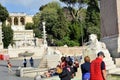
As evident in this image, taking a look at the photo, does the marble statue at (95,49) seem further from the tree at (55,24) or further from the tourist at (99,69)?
the tree at (55,24)

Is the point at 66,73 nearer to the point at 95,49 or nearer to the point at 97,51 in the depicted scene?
the point at 97,51

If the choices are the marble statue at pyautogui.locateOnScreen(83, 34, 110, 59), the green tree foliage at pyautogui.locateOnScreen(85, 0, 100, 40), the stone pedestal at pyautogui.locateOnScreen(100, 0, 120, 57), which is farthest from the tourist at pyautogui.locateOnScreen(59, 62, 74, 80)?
the green tree foliage at pyautogui.locateOnScreen(85, 0, 100, 40)

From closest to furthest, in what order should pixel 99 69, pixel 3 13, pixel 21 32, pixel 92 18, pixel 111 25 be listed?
1. pixel 99 69
2. pixel 111 25
3. pixel 92 18
4. pixel 3 13
5. pixel 21 32

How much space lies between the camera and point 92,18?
3152 inches

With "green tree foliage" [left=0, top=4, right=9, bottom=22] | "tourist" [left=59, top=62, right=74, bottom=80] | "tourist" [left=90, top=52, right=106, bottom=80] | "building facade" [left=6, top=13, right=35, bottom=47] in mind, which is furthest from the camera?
"green tree foliage" [left=0, top=4, right=9, bottom=22]

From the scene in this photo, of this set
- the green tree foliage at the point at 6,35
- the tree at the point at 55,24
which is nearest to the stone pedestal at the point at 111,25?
the tree at the point at 55,24

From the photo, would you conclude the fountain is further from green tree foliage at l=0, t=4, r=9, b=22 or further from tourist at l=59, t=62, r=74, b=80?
green tree foliage at l=0, t=4, r=9, b=22

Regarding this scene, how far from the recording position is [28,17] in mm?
113438

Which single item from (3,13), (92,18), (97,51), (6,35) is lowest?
(97,51)

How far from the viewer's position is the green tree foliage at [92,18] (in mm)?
78381

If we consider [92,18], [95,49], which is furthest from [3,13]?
[95,49]

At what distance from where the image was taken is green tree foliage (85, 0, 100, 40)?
7838cm

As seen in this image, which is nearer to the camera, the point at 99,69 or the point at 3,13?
the point at 99,69

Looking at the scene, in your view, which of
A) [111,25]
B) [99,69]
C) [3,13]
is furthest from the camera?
[3,13]
